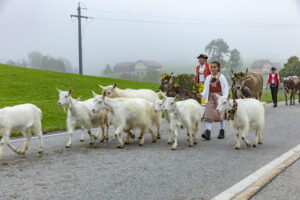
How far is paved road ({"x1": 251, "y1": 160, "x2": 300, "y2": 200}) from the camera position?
4.26 m

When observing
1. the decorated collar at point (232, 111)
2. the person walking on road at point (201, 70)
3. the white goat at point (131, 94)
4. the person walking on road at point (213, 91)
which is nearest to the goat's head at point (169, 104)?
the white goat at point (131, 94)

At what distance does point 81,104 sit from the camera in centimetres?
870

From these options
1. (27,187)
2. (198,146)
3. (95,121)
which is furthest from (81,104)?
(27,187)

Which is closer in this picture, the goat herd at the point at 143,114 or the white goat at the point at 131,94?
the goat herd at the point at 143,114

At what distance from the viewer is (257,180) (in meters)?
4.92

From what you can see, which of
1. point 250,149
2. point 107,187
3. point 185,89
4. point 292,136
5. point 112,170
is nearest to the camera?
point 107,187

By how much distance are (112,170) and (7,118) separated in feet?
8.75

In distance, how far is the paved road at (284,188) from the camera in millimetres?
4262

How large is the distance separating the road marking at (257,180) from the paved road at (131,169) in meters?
0.14

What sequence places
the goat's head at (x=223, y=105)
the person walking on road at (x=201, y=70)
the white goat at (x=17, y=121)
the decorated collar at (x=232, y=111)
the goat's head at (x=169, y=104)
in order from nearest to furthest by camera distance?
the white goat at (x=17, y=121) → the goat's head at (x=223, y=105) → the decorated collar at (x=232, y=111) → the goat's head at (x=169, y=104) → the person walking on road at (x=201, y=70)

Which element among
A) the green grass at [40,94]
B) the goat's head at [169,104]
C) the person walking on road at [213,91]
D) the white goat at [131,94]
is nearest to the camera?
the goat's head at [169,104]

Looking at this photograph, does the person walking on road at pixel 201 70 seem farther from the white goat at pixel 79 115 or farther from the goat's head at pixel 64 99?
the goat's head at pixel 64 99

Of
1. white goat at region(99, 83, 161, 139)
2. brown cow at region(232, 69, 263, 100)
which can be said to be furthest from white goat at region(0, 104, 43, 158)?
brown cow at region(232, 69, 263, 100)

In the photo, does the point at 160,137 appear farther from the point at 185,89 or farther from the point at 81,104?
the point at 185,89
